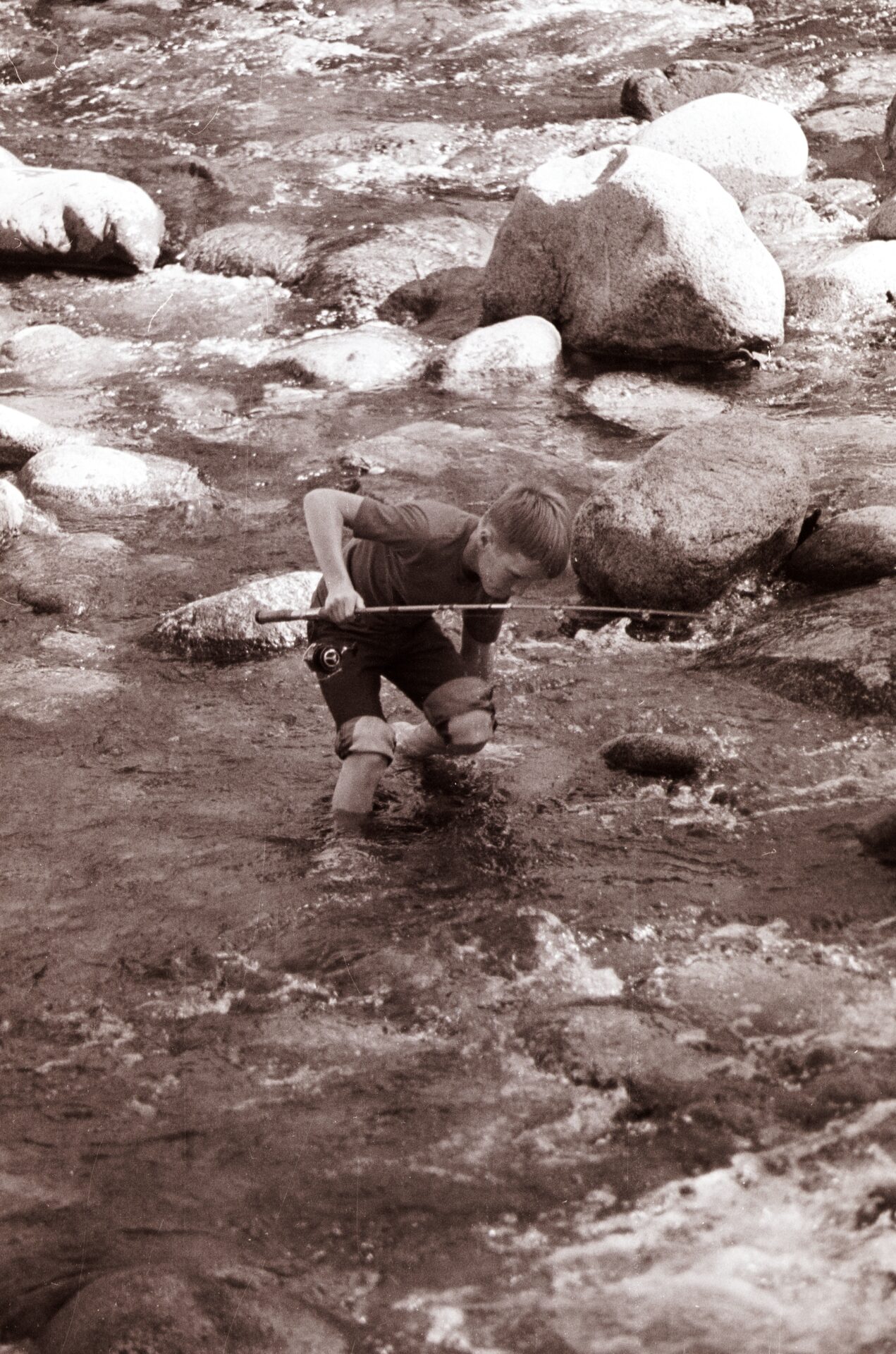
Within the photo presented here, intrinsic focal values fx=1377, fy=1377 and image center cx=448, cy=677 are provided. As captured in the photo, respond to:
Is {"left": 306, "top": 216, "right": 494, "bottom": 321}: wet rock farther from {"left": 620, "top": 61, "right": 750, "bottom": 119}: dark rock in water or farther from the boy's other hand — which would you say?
the boy's other hand

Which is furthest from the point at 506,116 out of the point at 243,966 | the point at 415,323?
the point at 243,966

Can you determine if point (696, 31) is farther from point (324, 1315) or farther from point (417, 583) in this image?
point (324, 1315)

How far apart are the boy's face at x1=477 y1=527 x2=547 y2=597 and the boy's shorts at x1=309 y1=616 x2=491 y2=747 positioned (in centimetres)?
41

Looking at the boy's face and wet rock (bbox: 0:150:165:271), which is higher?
the boy's face

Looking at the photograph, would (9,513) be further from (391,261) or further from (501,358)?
(391,261)

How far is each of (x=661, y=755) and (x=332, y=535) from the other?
1.55m

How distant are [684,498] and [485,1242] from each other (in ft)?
13.1

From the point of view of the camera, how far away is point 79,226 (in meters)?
11.5

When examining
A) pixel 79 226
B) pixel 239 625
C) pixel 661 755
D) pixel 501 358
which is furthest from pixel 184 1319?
pixel 79 226

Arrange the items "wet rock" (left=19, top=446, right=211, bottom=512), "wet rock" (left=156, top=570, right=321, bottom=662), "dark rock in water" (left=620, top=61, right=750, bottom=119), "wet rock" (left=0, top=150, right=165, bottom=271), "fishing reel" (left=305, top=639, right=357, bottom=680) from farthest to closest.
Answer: "dark rock in water" (left=620, top=61, right=750, bottom=119)
"wet rock" (left=0, top=150, right=165, bottom=271)
"wet rock" (left=19, top=446, right=211, bottom=512)
"wet rock" (left=156, top=570, right=321, bottom=662)
"fishing reel" (left=305, top=639, right=357, bottom=680)

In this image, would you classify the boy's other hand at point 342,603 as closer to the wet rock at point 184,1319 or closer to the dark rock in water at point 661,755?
the dark rock in water at point 661,755

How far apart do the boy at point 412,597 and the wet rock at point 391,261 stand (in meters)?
6.50

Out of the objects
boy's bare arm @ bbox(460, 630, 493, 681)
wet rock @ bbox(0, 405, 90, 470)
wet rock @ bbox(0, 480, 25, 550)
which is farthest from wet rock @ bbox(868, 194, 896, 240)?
boy's bare arm @ bbox(460, 630, 493, 681)

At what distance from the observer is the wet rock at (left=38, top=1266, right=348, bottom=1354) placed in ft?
9.07
